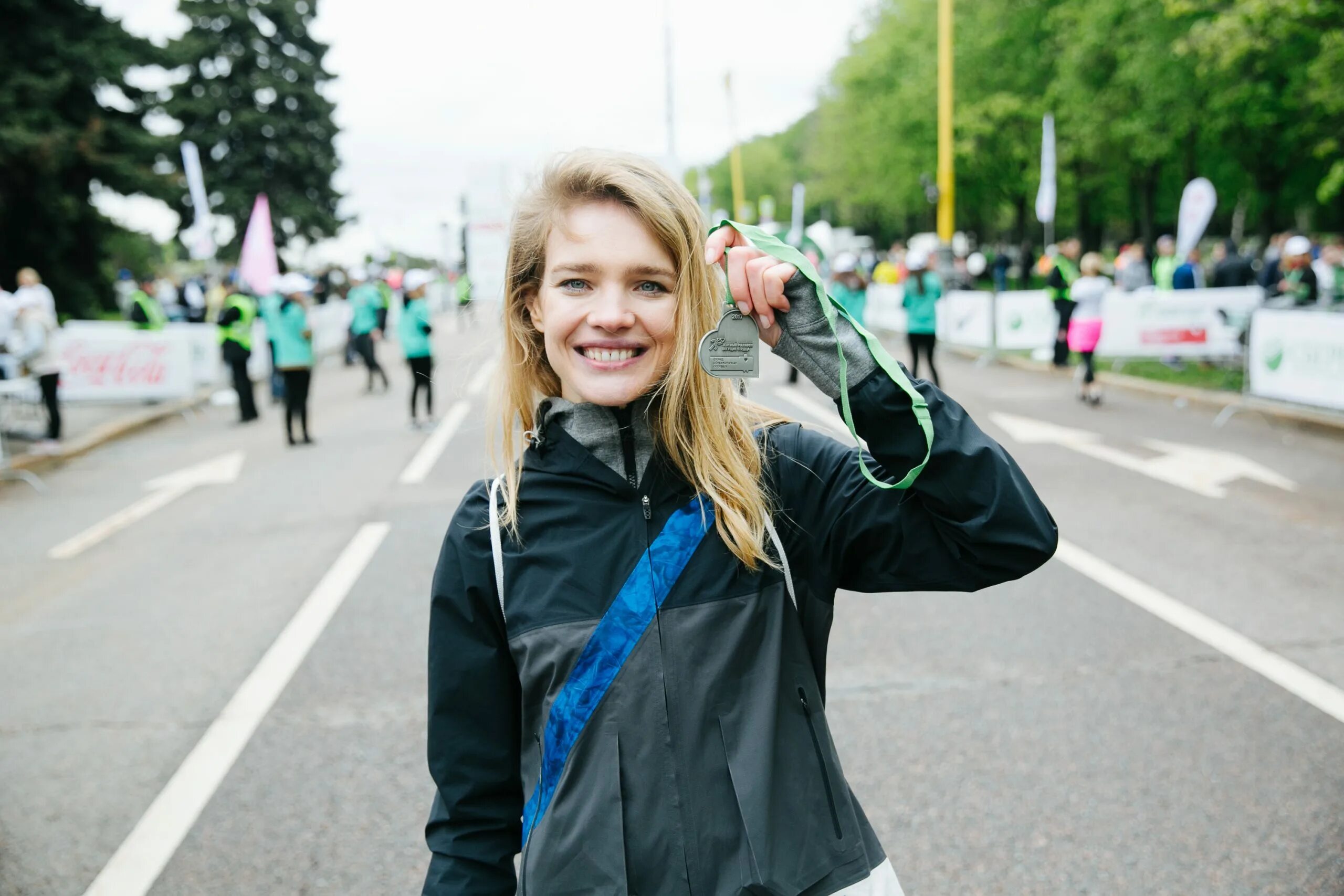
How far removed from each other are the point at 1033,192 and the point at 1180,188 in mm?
7953

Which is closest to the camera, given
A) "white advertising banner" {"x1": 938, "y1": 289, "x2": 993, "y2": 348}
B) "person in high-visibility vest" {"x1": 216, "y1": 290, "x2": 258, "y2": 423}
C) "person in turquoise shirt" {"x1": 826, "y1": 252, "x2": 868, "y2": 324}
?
"person in turquoise shirt" {"x1": 826, "y1": 252, "x2": 868, "y2": 324}

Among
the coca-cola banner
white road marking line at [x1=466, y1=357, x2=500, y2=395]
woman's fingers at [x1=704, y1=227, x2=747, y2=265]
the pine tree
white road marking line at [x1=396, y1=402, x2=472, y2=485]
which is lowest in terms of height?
white road marking line at [x1=396, y1=402, x2=472, y2=485]

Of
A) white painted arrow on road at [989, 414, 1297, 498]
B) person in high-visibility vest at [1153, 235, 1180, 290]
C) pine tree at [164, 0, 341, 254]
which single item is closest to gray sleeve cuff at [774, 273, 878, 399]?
white painted arrow on road at [989, 414, 1297, 498]

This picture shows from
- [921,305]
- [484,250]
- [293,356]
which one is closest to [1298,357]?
[921,305]

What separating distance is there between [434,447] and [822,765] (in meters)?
11.2

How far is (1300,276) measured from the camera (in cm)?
1603

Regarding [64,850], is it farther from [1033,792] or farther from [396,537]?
[396,537]

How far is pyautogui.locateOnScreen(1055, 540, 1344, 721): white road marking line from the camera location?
4.76 m

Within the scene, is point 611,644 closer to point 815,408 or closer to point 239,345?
point 815,408

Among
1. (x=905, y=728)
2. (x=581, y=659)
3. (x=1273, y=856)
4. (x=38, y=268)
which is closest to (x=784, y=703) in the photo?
(x=581, y=659)

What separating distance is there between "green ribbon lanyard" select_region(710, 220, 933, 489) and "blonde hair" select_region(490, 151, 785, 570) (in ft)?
0.46

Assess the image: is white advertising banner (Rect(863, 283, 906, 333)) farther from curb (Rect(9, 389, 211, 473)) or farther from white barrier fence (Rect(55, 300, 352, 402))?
curb (Rect(9, 389, 211, 473))

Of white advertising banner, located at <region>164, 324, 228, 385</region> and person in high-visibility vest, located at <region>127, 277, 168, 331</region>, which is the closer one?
person in high-visibility vest, located at <region>127, 277, 168, 331</region>

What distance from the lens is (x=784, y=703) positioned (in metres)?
1.80
